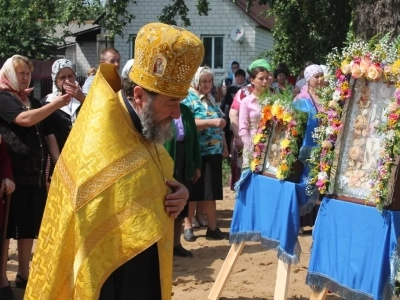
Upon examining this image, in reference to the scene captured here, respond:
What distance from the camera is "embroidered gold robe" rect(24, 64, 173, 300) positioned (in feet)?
8.84

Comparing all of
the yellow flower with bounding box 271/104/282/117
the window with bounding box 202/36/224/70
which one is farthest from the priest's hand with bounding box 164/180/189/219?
the window with bounding box 202/36/224/70

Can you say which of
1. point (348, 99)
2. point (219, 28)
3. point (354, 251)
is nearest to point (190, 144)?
point (348, 99)

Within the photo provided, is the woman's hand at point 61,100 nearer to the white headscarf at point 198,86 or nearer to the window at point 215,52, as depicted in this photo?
the white headscarf at point 198,86

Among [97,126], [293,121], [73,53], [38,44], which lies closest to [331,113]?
[293,121]

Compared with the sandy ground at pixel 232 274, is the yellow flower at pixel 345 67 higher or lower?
higher

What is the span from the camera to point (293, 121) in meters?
5.24

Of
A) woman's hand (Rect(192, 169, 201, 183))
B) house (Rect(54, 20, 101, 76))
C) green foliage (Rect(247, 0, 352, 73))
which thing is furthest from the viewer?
house (Rect(54, 20, 101, 76))

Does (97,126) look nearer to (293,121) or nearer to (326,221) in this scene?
(326,221)

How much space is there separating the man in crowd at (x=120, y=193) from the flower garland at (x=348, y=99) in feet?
5.50

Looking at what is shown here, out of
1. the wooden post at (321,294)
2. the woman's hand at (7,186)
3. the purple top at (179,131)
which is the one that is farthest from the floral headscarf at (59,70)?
the wooden post at (321,294)

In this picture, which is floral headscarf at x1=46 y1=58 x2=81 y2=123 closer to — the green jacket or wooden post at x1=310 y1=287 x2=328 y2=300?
the green jacket

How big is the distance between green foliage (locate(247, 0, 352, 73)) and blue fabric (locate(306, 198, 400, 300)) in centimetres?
1400

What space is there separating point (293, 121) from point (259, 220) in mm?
873

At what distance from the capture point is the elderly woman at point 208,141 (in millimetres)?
7129
